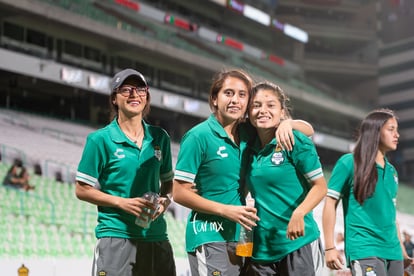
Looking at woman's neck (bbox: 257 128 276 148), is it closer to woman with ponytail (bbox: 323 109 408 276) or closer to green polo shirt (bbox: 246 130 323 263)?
green polo shirt (bbox: 246 130 323 263)

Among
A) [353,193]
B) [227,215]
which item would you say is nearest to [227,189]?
[227,215]

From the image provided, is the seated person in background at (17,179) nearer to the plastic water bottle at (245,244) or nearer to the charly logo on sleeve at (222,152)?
the charly logo on sleeve at (222,152)

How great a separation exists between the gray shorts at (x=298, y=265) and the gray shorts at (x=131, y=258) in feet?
1.89

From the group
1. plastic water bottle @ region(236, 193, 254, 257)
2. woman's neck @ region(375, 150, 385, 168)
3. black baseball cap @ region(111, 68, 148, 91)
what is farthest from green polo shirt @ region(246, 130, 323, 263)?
woman's neck @ region(375, 150, 385, 168)

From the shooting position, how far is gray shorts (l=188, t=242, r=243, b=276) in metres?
3.59

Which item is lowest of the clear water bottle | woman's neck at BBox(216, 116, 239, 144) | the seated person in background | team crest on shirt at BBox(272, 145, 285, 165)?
the clear water bottle

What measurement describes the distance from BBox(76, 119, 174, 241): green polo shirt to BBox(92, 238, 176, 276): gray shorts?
0.05 m

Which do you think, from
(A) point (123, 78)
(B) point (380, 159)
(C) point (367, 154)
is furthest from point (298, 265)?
(A) point (123, 78)

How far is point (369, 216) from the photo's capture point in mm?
4465

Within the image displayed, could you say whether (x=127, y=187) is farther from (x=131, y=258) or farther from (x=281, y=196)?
(x=281, y=196)

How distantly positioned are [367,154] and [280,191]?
→ 3.82ft

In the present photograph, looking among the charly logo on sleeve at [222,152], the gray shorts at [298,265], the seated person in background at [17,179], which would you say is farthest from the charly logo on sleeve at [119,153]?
the seated person in background at [17,179]

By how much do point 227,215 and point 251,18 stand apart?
141ft

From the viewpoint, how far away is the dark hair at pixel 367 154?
4.51 meters
